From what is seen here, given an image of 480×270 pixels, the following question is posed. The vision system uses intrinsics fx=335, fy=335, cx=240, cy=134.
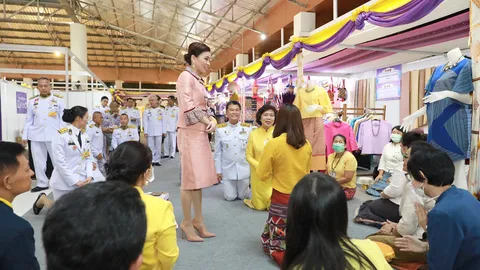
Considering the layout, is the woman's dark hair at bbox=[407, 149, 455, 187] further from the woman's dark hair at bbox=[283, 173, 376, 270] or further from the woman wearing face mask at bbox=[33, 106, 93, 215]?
the woman wearing face mask at bbox=[33, 106, 93, 215]

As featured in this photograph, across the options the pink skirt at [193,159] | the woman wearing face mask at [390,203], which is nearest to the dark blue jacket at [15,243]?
the pink skirt at [193,159]

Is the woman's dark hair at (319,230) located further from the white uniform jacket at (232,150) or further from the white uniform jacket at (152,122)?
the white uniform jacket at (152,122)

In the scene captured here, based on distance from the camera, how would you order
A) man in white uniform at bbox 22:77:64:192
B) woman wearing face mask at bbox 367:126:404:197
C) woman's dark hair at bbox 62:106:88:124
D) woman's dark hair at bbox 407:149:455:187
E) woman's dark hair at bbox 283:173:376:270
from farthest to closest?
man in white uniform at bbox 22:77:64:192 → woman wearing face mask at bbox 367:126:404:197 → woman's dark hair at bbox 62:106:88:124 → woman's dark hair at bbox 407:149:455:187 → woman's dark hair at bbox 283:173:376:270

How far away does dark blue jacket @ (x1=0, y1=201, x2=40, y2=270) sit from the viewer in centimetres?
112

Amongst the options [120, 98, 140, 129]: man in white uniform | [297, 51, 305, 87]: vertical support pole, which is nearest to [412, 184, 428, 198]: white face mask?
[297, 51, 305, 87]: vertical support pole

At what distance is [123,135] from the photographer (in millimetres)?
5973

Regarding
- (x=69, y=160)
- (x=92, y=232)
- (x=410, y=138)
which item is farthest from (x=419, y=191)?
(x=69, y=160)

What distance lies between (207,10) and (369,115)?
505cm

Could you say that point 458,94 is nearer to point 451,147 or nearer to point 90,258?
point 451,147

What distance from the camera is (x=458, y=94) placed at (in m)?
2.27

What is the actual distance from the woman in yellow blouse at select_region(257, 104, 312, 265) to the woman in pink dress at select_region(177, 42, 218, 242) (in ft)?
1.61

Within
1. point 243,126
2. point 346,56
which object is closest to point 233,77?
point 346,56

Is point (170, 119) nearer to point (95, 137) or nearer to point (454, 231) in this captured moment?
point (95, 137)

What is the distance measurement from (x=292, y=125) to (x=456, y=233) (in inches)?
45.2
